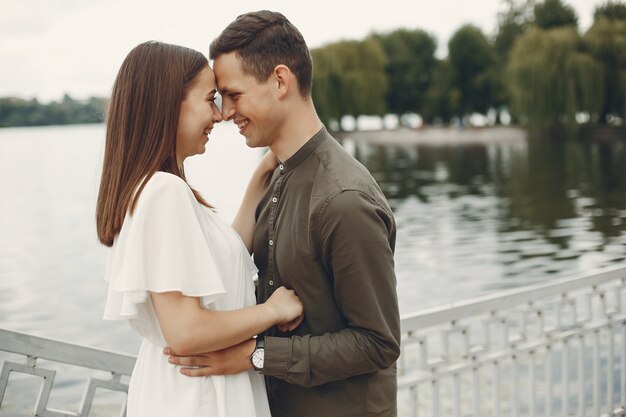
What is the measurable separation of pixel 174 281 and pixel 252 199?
0.72m

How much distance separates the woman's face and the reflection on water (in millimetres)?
9479

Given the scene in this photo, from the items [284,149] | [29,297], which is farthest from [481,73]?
[284,149]

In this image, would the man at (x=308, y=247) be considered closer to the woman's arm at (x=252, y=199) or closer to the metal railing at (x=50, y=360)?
the woman's arm at (x=252, y=199)

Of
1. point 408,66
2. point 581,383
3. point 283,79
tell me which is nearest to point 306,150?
point 283,79

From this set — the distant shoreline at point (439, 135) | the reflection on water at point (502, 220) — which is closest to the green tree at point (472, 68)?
the distant shoreline at point (439, 135)

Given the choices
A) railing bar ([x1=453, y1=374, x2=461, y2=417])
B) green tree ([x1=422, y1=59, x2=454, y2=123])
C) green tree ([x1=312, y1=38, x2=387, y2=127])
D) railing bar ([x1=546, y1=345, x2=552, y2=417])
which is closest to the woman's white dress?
railing bar ([x1=453, y1=374, x2=461, y2=417])

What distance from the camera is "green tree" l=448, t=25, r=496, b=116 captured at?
59.2m

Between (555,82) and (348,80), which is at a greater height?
(348,80)

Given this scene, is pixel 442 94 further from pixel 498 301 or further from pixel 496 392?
pixel 498 301

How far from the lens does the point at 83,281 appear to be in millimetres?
14664

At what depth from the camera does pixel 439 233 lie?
58.7 ft

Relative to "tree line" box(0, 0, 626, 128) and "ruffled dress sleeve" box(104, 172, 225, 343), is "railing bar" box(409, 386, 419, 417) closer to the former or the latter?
"ruffled dress sleeve" box(104, 172, 225, 343)

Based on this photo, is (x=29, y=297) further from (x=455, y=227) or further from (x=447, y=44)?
(x=447, y=44)

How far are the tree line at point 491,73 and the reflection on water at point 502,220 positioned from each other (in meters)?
3.01
